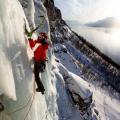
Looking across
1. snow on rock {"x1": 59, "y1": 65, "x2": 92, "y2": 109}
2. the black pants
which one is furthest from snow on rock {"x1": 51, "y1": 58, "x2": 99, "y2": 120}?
the black pants

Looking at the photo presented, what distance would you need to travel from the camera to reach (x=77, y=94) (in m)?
31.8

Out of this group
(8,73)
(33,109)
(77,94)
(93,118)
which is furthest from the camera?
(93,118)

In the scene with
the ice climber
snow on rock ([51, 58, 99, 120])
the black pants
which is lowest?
snow on rock ([51, 58, 99, 120])

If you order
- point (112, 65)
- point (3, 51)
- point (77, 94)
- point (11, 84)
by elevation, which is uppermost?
point (3, 51)

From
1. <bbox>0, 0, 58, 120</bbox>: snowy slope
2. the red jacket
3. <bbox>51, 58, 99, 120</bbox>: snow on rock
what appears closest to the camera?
<bbox>0, 0, 58, 120</bbox>: snowy slope

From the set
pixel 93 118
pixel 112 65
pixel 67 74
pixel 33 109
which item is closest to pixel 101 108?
pixel 93 118

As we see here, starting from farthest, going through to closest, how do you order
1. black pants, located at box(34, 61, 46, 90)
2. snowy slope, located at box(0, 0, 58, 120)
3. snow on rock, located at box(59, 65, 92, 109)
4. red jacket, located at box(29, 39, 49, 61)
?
snow on rock, located at box(59, 65, 92, 109) → black pants, located at box(34, 61, 46, 90) → red jacket, located at box(29, 39, 49, 61) → snowy slope, located at box(0, 0, 58, 120)

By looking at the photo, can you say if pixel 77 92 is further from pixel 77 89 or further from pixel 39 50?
pixel 39 50

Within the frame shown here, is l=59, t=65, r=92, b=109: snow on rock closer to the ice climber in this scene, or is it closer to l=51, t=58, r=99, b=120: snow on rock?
l=51, t=58, r=99, b=120: snow on rock

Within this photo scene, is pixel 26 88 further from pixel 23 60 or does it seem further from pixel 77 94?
pixel 77 94

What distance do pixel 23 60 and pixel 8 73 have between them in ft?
6.89

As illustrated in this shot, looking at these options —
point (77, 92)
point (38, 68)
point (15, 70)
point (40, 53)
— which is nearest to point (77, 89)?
point (77, 92)

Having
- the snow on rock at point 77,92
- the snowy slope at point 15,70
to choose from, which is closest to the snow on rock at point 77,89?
the snow on rock at point 77,92

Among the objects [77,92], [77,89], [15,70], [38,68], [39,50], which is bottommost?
[77,92]
